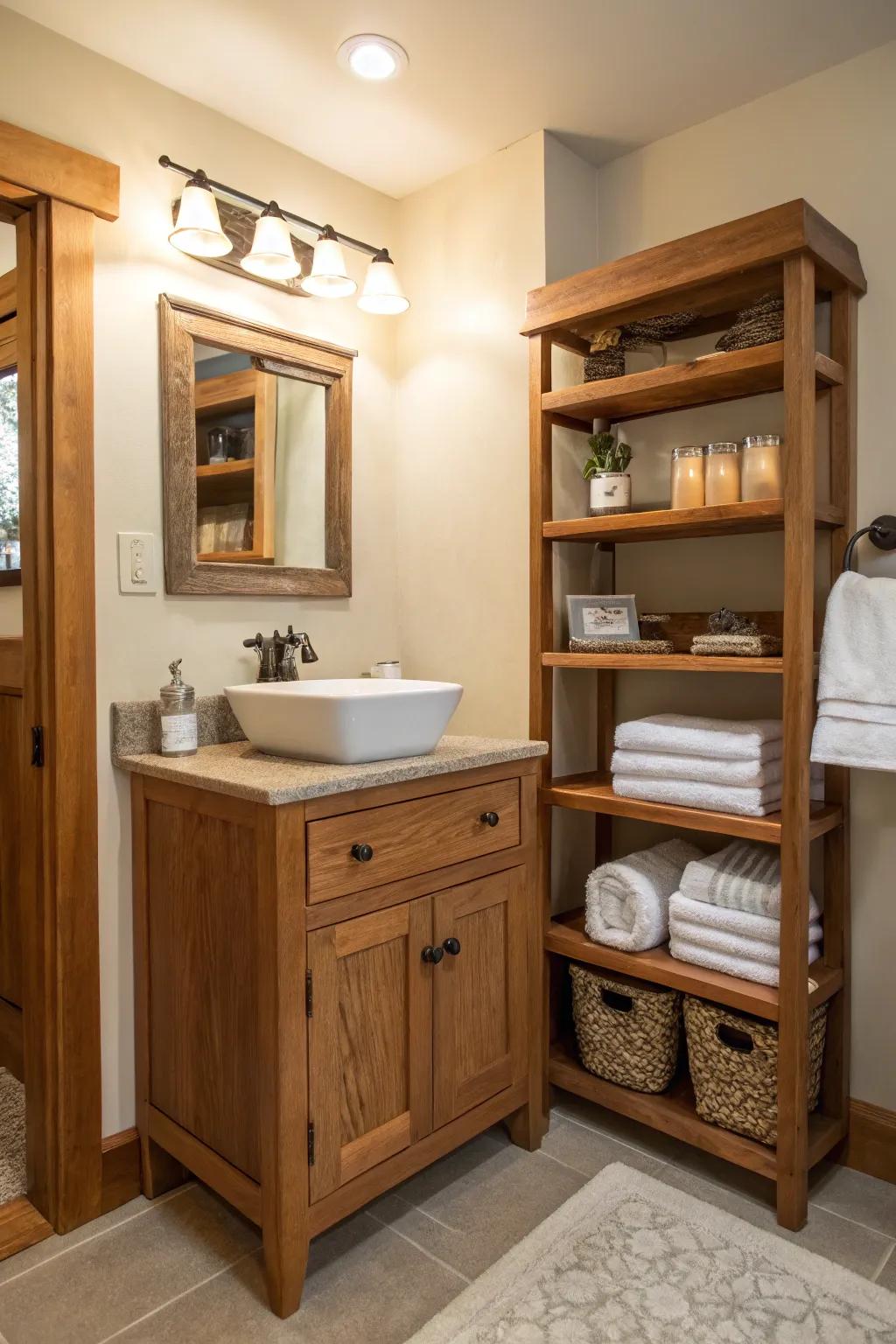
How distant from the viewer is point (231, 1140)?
1614 mm

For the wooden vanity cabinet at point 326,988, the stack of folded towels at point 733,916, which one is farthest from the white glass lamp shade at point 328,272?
the stack of folded towels at point 733,916

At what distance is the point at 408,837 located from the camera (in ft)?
5.49

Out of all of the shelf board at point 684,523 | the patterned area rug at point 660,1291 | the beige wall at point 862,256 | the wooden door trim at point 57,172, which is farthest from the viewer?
the beige wall at point 862,256

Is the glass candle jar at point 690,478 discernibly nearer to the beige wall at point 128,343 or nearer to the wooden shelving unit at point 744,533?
the wooden shelving unit at point 744,533

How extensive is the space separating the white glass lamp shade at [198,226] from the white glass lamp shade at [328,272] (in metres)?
0.24

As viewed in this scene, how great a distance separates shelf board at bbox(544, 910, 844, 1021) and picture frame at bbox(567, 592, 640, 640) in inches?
28.2

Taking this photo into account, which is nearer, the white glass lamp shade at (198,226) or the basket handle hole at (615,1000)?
the white glass lamp shade at (198,226)

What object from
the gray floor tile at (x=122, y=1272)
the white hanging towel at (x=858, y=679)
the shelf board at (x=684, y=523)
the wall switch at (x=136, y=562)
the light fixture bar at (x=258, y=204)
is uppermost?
the light fixture bar at (x=258, y=204)

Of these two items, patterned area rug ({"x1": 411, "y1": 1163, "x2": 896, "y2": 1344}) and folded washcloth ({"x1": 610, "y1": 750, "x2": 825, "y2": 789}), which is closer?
patterned area rug ({"x1": 411, "y1": 1163, "x2": 896, "y2": 1344})

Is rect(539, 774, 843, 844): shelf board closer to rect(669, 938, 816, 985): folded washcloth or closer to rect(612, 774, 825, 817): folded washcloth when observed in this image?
rect(612, 774, 825, 817): folded washcloth

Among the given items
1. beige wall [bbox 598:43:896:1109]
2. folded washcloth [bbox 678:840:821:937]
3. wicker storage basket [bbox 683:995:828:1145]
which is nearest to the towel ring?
A: beige wall [bbox 598:43:896:1109]

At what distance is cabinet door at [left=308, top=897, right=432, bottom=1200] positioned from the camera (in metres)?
1.53

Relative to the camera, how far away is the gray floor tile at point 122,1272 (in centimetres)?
147

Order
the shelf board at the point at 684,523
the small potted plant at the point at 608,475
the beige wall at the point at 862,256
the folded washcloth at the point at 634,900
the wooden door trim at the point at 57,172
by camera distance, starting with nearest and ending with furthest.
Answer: the wooden door trim at the point at 57,172 < the shelf board at the point at 684,523 < the beige wall at the point at 862,256 < the folded washcloth at the point at 634,900 < the small potted plant at the point at 608,475
